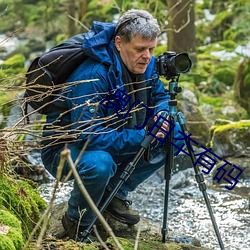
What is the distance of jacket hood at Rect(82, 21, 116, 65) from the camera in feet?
11.3

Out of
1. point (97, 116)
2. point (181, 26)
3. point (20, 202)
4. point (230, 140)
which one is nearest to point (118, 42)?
point (97, 116)

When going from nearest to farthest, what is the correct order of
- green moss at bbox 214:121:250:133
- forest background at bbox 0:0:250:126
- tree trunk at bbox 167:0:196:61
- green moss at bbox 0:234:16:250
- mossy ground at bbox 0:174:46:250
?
green moss at bbox 0:234:16:250 < mossy ground at bbox 0:174:46:250 < green moss at bbox 214:121:250:133 < forest background at bbox 0:0:250:126 < tree trunk at bbox 167:0:196:61

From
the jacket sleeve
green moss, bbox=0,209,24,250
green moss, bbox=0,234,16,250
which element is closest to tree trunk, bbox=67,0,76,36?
the jacket sleeve

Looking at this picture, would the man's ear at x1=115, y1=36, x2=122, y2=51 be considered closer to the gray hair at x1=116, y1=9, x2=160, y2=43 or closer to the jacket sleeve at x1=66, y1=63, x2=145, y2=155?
the gray hair at x1=116, y1=9, x2=160, y2=43

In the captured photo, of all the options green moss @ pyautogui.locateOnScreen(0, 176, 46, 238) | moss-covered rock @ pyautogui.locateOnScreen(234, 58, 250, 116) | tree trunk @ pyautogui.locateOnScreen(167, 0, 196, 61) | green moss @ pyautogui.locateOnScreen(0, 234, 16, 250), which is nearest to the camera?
green moss @ pyautogui.locateOnScreen(0, 234, 16, 250)

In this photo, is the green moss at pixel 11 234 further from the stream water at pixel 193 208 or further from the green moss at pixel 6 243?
the stream water at pixel 193 208

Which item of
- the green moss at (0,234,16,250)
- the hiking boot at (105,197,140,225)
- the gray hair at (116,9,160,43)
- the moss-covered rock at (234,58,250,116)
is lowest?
the moss-covered rock at (234,58,250,116)

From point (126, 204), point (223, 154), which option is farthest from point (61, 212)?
point (223, 154)

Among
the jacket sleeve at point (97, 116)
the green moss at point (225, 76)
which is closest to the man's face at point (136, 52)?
the jacket sleeve at point (97, 116)

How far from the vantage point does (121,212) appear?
3.85m

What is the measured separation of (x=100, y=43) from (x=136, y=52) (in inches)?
8.5

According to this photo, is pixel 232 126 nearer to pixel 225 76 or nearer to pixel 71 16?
pixel 225 76

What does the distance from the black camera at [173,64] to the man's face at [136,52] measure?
0.09 meters

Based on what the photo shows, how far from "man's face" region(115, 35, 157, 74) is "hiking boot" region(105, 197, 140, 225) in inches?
34.7
